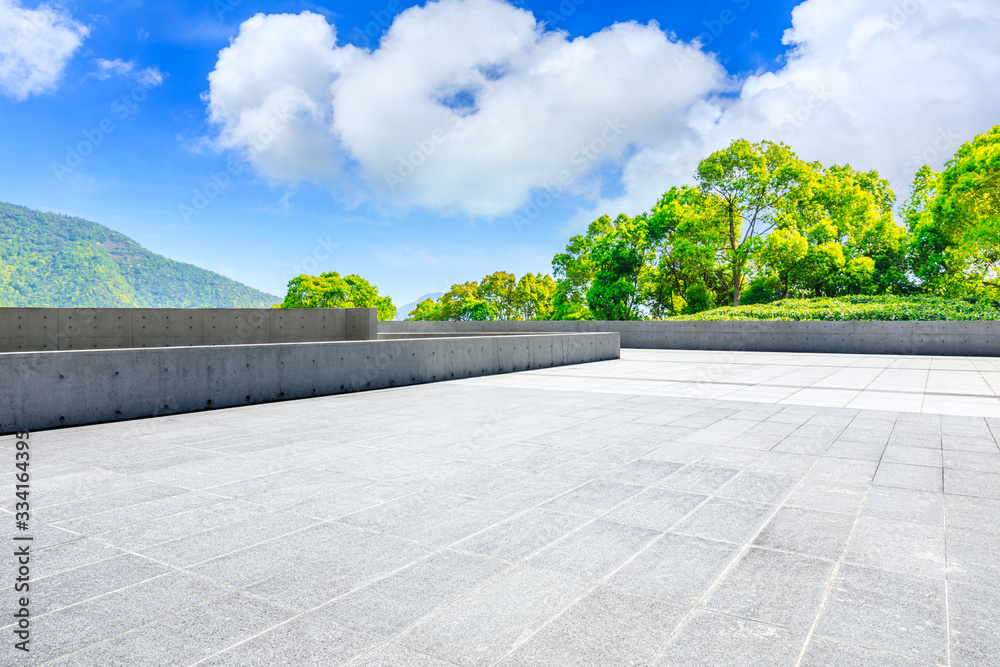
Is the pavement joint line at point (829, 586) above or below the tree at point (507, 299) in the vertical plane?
below

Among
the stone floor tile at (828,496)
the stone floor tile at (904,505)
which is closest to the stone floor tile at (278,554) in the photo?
the stone floor tile at (828,496)

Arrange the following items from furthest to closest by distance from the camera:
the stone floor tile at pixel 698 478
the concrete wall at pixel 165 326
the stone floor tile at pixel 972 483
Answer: the concrete wall at pixel 165 326, the stone floor tile at pixel 698 478, the stone floor tile at pixel 972 483

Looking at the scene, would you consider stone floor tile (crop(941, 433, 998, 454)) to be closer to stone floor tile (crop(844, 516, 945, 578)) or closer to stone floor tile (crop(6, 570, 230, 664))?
stone floor tile (crop(844, 516, 945, 578))

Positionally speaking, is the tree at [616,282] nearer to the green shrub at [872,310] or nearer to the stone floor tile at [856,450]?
the green shrub at [872,310]

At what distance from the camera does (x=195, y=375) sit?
9750 millimetres

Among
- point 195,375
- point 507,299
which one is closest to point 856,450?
point 195,375

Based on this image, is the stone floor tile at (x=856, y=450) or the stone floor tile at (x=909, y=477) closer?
the stone floor tile at (x=909, y=477)

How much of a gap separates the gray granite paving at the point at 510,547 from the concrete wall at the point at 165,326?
9639 millimetres

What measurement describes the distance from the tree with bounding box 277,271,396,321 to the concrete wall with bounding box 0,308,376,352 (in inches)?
1891

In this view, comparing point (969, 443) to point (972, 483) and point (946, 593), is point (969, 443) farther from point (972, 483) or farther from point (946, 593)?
point (946, 593)

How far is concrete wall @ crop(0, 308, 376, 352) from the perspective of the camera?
1552 cm

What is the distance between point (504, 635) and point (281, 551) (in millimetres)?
1752

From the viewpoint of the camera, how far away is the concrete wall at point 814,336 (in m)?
24.5

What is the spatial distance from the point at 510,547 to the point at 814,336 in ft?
90.5
